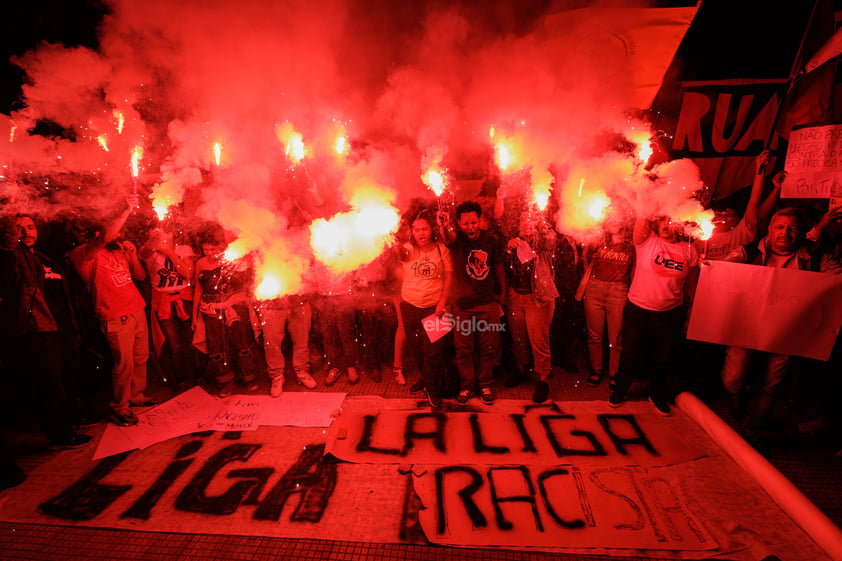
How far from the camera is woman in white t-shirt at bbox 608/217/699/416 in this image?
378 centimetres

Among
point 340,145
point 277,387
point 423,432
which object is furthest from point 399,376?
point 340,145

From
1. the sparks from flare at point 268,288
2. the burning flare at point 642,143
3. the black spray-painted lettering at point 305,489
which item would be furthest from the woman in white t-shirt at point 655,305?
the sparks from flare at point 268,288

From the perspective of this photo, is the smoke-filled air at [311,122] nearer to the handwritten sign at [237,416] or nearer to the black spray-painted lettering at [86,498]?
the handwritten sign at [237,416]

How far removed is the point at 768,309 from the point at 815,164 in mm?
1813

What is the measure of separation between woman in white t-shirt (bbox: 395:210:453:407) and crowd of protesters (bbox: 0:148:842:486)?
17 mm

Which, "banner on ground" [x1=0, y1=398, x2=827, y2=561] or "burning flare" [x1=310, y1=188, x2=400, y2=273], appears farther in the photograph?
"burning flare" [x1=310, y1=188, x2=400, y2=273]

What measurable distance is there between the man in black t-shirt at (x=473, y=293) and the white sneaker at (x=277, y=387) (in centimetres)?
215

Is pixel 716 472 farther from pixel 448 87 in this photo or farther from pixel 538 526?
pixel 448 87

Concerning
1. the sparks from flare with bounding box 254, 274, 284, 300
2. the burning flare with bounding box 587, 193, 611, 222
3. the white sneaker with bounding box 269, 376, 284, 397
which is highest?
the burning flare with bounding box 587, 193, 611, 222

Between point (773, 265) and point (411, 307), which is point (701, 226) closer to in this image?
point (773, 265)

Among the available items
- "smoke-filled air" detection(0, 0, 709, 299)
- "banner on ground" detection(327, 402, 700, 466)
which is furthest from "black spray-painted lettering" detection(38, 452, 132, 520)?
"smoke-filled air" detection(0, 0, 709, 299)

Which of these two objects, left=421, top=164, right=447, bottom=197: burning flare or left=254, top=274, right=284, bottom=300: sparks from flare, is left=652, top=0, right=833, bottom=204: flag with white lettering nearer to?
left=421, top=164, right=447, bottom=197: burning flare

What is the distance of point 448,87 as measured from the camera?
5.26 metres

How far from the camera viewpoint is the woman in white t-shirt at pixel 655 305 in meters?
3.78
